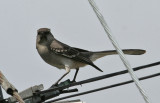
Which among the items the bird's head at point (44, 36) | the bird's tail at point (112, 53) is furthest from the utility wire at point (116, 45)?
the bird's head at point (44, 36)

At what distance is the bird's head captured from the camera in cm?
954

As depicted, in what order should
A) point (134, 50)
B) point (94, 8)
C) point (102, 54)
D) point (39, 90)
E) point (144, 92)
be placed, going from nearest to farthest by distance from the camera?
point (144, 92) < point (94, 8) < point (39, 90) < point (134, 50) < point (102, 54)

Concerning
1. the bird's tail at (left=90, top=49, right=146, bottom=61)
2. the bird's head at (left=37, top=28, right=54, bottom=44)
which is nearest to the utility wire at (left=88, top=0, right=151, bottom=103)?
the bird's tail at (left=90, top=49, right=146, bottom=61)

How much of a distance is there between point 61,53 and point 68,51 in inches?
5.1

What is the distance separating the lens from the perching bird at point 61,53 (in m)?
9.05

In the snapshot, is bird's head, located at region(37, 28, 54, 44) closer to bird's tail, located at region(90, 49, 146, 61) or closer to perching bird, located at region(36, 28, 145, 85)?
perching bird, located at region(36, 28, 145, 85)

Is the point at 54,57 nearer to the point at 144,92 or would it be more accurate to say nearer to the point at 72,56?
the point at 72,56

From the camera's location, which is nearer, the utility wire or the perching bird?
the utility wire

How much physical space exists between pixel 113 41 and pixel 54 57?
4.11 m

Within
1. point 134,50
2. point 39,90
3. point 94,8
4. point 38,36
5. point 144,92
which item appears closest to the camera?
point 144,92

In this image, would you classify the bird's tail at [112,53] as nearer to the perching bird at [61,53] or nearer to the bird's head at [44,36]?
the perching bird at [61,53]

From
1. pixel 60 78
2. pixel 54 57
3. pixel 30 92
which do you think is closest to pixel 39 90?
pixel 30 92

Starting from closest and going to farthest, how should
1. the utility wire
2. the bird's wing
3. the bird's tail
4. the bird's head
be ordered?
the utility wire, the bird's tail, the bird's wing, the bird's head

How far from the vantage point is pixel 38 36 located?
964cm
